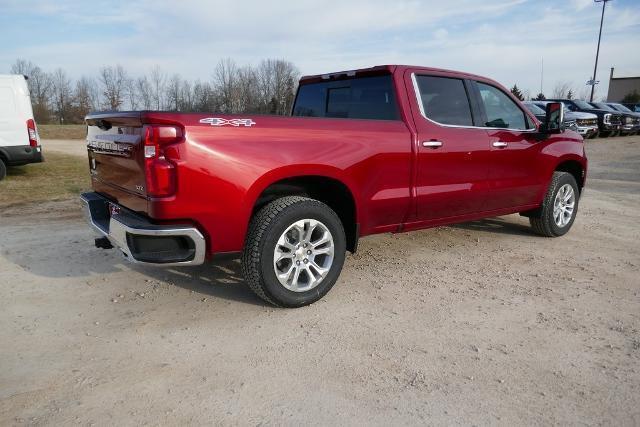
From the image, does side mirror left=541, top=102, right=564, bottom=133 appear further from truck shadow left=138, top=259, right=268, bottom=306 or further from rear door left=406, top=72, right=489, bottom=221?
truck shadow left=138, top=259, right=268, bottom=306

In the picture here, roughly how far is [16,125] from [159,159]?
30.4ft

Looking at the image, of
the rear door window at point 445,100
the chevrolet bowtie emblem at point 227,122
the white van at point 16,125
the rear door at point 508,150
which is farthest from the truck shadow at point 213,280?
the white van at point 16,125

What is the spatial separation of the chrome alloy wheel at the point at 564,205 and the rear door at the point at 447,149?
4.75ft

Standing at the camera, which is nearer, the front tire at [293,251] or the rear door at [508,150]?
the front tire at [293,251]

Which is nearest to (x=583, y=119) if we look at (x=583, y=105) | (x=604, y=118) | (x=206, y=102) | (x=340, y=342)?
(x=604, y=118)

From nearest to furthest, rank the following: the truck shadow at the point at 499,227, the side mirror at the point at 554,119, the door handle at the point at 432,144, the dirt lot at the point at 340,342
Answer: the dirt lot at the point at 340,342 → the door handle at the point at 432,144 → the side mirror at the point at 554,119 → the truck shadow at the point at 499,227

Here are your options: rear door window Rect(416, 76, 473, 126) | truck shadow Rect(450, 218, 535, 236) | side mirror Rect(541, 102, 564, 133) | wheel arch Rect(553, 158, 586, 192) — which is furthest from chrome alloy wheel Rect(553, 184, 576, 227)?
rear door window Rect(416, 76, 473, 126)

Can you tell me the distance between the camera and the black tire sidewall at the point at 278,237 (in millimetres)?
3375

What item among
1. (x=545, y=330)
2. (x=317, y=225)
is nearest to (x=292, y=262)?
(x=317, y=225)

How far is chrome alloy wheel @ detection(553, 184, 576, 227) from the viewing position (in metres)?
5.64

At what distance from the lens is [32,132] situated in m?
10.5

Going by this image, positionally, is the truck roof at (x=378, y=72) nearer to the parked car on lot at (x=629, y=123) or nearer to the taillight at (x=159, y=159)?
the taillight at (x=159, y=159)

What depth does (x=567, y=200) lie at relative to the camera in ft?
19.0

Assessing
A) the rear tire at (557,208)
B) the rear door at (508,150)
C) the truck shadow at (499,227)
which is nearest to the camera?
the rear door at (508,150)
